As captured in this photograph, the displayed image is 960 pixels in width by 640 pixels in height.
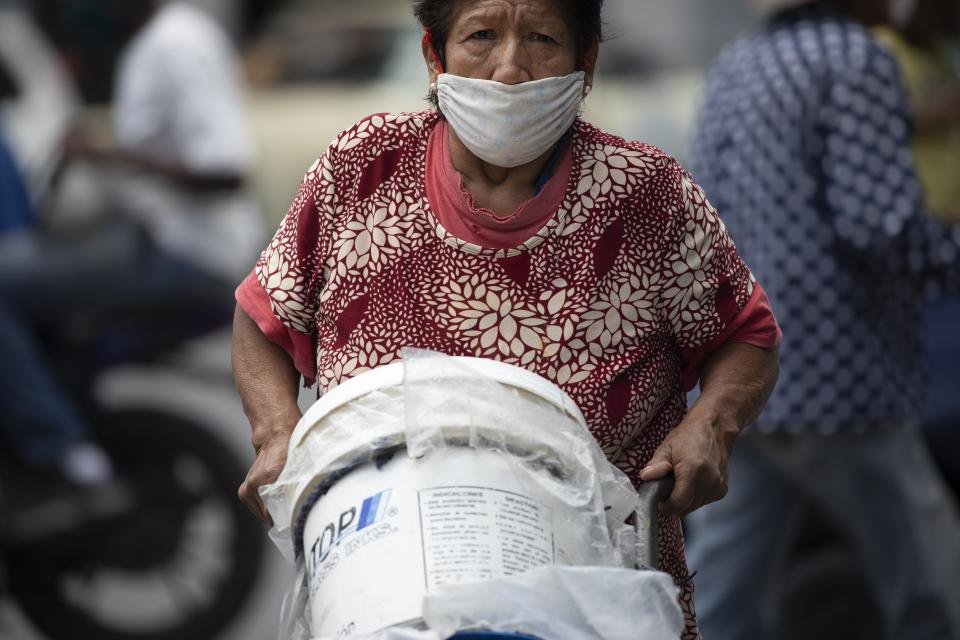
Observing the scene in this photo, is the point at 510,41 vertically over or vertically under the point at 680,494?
over

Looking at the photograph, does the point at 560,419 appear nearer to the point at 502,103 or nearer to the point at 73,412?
the point at 502,103

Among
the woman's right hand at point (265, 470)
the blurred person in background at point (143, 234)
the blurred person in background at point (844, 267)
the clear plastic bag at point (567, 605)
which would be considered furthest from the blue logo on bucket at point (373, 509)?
the blurred person in background at point (143, 234)

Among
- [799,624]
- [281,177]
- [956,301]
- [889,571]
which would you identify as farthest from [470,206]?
[281,177]

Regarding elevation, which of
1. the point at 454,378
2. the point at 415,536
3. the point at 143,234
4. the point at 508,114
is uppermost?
the point at 508,114

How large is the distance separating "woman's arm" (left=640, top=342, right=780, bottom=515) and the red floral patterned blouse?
0.16 ft

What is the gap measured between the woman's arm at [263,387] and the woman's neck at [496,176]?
404mm

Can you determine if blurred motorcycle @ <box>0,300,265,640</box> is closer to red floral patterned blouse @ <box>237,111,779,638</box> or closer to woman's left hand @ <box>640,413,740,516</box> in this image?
red floral patterned blouse @ <box>237,111,779,638</box>

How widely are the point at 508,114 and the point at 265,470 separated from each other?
61cm

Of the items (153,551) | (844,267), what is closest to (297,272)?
(844,267)

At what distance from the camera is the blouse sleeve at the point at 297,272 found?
2322 mm

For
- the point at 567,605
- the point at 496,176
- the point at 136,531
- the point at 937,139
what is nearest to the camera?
the point at 567,605

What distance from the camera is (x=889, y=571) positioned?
3.60m

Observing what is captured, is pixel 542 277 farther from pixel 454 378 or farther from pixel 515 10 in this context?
pixel 515 10

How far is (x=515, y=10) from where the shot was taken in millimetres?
2230
